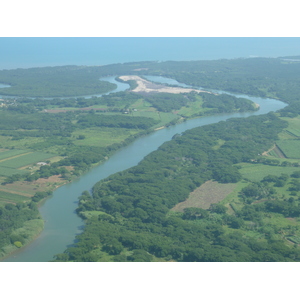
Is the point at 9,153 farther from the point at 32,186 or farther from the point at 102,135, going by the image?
the point at 102,135

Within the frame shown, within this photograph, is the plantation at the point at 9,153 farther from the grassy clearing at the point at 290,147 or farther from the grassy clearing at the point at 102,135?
the grassy clearing at the point at 290,147

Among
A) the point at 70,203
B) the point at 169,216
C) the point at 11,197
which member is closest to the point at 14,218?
the point at 11,197

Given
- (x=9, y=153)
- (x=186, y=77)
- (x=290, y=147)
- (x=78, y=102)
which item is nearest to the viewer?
(x=9, y=153)

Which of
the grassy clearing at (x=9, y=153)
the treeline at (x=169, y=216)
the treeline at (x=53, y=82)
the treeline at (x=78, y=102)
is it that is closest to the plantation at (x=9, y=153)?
the grassy clearing at (x=9, y=153)

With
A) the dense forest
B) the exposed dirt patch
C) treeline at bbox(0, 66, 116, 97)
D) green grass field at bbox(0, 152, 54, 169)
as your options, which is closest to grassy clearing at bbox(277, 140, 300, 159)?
the dense forest

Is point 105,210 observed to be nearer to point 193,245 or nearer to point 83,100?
point 193,245

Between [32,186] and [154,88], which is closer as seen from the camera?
[32,186]
